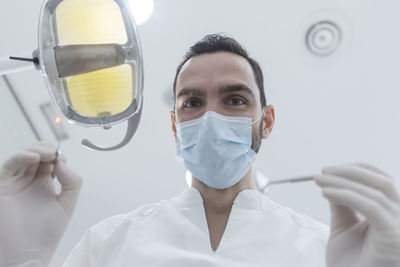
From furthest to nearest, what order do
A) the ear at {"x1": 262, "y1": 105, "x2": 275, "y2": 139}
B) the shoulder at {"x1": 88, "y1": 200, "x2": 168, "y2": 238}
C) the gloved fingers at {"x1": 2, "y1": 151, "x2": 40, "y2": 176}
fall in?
the ear at {"x1": 262, "y1": 105, "x2": 275, "y2": 139}, the shoulder at {"x1": 88, "y1": 200, "x2": 168, "y2": 238}, the gloved fingers at {"x1": 2, "y1": 151, "x2": 40, "y2": 176}

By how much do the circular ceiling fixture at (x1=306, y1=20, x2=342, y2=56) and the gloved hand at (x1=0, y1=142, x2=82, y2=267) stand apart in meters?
1.20

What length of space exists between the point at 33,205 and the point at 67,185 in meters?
0.08

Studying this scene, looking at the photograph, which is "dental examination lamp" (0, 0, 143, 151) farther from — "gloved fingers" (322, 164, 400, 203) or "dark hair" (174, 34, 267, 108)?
"dark hair" (174, 34, 267, 108)

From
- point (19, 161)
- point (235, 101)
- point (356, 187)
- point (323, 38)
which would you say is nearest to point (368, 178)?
point (356, 187)

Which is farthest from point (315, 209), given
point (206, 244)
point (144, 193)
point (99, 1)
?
point (99, 1)

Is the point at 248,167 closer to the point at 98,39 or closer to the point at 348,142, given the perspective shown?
the point at 98,39

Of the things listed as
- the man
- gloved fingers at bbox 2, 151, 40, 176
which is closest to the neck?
the man

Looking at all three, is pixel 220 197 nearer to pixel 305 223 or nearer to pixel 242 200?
pixel 242 200

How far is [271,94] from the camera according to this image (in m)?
1.68

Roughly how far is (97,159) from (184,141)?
866 millimetres

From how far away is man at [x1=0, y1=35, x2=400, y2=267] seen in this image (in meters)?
0.74

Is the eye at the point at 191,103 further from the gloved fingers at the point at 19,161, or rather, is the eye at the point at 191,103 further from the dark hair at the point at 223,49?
the gloved fingers at the point at 19,161

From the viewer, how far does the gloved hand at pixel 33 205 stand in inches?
28.9

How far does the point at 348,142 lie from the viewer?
177 centimetres
